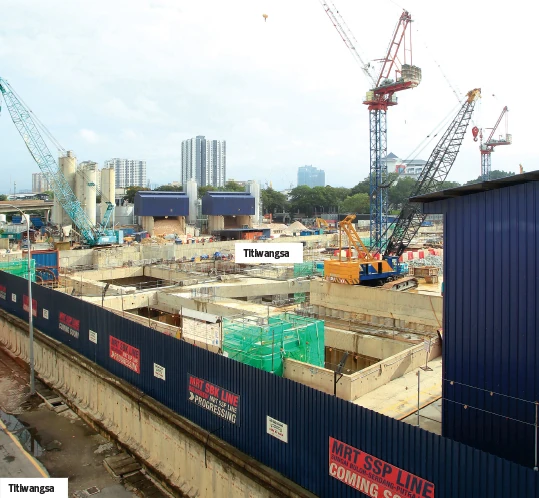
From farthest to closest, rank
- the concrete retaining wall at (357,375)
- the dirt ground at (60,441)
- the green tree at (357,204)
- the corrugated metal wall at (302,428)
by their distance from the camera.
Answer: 1. the green tree at (357,204)
2. the dirt ground at (60,441)
3. the concrete retaining wall at (357,375)
4. the corrugated metal wall at (302,428)

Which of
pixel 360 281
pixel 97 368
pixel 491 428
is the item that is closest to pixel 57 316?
pixel 97 368

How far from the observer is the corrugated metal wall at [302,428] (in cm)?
775

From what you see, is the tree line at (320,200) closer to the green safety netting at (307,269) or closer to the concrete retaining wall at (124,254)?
the concrete retaining wall at (124,254)

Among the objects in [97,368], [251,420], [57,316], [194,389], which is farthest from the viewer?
[57,316]

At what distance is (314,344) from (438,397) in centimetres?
492

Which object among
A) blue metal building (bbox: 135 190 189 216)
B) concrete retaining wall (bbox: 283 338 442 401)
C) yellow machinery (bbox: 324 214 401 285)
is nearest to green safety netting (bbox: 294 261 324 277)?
yellow machinery (bbox: 324 214 401 285)

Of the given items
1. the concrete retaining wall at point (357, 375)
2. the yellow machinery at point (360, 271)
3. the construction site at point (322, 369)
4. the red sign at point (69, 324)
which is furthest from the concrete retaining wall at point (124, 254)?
the concrete retaining wall at point (357, 375)

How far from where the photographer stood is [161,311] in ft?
107

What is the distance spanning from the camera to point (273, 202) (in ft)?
513

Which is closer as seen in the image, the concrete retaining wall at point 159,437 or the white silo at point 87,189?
the concrete retaining wall at point 159,437

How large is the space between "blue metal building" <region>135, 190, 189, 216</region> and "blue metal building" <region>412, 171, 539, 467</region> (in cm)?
7737

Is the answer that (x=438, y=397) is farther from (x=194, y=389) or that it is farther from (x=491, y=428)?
(x=194, y=389)

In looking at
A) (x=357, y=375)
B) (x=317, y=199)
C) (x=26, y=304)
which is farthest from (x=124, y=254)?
(x=317, y=199)

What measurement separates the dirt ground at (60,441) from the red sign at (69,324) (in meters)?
3.03
